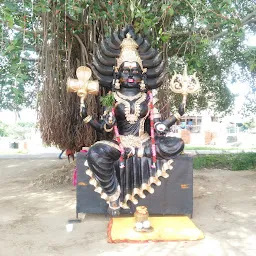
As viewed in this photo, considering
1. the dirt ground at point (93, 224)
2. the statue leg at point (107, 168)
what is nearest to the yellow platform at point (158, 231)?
the dirt ground at point (93, 224)

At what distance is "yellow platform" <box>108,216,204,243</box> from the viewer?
9.36 feet

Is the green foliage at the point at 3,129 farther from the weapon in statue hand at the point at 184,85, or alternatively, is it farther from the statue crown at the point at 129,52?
the weapon in statue hand at the point at 184,85

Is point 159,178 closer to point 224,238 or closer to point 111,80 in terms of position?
point 224,238

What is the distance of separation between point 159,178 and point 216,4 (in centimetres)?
230

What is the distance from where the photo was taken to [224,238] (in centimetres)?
293

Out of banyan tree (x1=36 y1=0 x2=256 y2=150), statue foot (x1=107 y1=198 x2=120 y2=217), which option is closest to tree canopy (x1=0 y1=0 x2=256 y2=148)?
banyan tree (x1=36 y1=0 x2=256 y2=150)

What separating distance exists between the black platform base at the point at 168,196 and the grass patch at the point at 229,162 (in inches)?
170

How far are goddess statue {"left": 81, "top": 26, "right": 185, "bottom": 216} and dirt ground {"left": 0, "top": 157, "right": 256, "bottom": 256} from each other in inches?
19.4

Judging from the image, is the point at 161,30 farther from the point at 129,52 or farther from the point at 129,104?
the point at 129,104

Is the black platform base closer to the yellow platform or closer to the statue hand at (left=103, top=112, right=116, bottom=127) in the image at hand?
the yellow platform

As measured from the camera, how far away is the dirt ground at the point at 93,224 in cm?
268

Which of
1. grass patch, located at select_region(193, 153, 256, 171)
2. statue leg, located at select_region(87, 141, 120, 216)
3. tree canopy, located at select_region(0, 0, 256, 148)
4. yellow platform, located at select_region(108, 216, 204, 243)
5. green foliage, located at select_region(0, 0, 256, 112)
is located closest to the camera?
yellow platform, located at select_region(108, 216, 204, 243)

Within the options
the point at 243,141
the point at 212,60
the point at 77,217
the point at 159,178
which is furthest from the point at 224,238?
the point at 243,141

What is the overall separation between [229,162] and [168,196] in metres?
4.82
